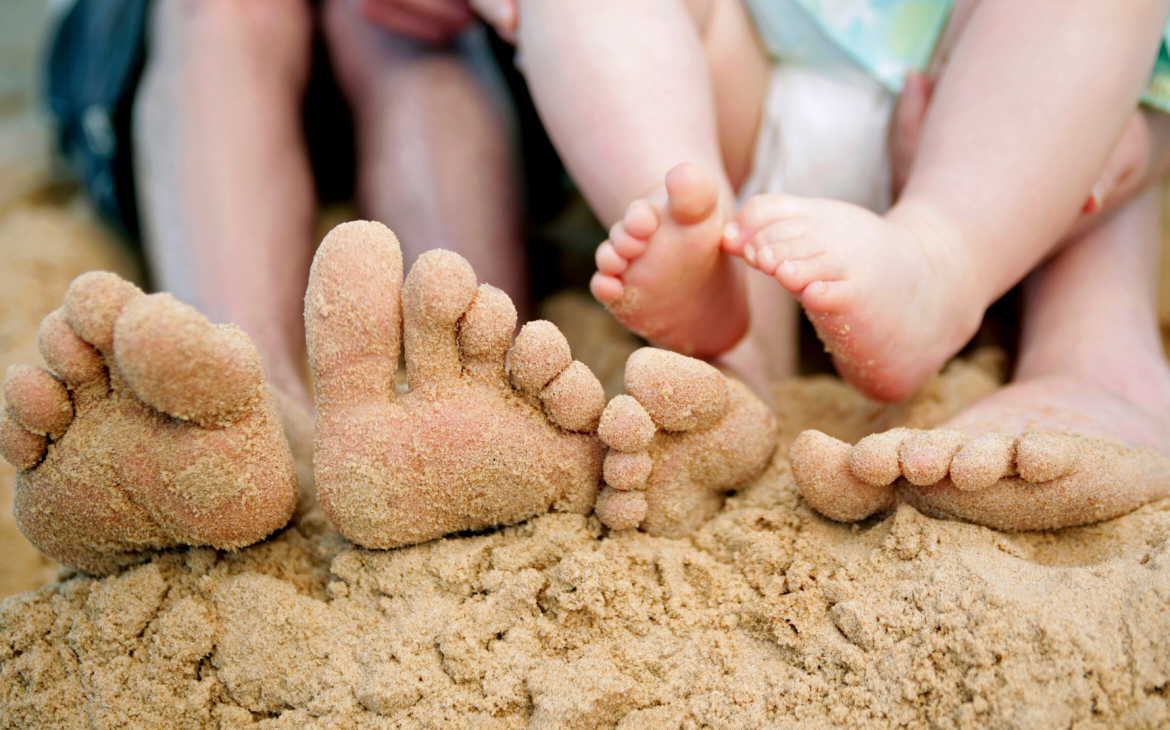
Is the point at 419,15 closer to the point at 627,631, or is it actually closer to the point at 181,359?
the point at 181,359

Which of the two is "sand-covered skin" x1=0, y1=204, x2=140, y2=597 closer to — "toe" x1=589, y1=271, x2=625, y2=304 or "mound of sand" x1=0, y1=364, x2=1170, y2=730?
"mound of sand" x1=0, y1=364, x2=1170, y2=730

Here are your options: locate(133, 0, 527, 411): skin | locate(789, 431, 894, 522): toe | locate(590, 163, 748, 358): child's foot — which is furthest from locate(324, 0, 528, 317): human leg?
locate(789, 431, 894, 522): toe

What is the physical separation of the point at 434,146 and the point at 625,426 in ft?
2.21

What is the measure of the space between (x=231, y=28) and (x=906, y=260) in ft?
3.12

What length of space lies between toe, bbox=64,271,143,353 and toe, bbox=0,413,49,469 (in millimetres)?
110

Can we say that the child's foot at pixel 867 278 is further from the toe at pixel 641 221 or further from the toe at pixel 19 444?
the toe at pixel 19 444

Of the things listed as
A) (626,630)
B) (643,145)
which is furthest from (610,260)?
(626,630)

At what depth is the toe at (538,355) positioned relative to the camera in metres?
0.67

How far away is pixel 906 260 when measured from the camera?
2.54 ft

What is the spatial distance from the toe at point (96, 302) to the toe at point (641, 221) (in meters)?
0.41

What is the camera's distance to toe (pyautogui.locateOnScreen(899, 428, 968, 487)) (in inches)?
25.9

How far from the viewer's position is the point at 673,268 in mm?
787

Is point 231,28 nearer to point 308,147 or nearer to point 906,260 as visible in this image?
point 308,147

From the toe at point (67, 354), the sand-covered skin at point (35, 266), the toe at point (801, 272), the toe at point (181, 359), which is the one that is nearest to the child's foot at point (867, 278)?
the toe at point (801, 272)
